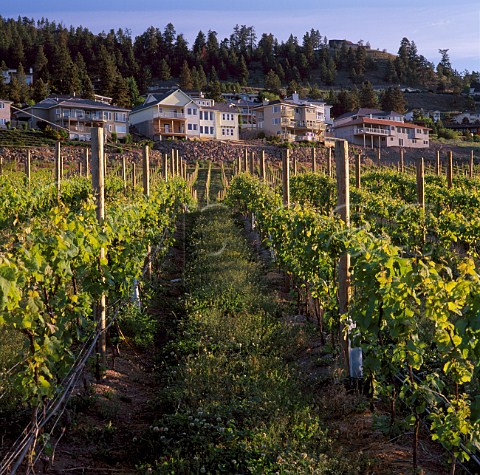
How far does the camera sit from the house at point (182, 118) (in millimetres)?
63656

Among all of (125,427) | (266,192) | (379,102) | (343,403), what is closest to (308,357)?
(343,403)

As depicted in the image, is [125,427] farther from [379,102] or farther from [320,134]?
[379,102]

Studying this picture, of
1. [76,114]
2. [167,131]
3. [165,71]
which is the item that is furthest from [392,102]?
[76,114]

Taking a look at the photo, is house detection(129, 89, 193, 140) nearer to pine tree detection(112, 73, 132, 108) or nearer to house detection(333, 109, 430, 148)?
pine tree detection(112, 73, 132, 108)

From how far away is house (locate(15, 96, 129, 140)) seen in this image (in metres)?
59.5

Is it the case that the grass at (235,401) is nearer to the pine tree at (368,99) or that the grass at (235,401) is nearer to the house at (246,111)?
the house at (246,111)

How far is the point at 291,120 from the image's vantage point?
70.4 m

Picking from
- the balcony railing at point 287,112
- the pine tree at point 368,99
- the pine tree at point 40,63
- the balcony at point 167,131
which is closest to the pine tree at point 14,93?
the balcony at point 167,131

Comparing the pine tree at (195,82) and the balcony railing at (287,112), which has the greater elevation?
the pine tree at (195,82)

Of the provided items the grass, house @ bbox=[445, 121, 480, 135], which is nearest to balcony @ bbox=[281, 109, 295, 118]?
house @ bbox=[445, 121, 480, 135]

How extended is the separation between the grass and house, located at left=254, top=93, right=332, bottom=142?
2372 inches

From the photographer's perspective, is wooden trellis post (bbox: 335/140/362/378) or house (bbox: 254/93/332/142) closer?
wooden trellis post (bbox: 335/140/362/378)

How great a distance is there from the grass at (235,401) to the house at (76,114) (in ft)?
172

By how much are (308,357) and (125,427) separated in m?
2.69
